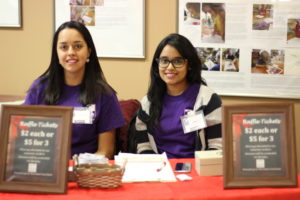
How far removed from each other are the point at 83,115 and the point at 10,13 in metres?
1.90

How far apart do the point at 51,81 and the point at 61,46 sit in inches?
9.1

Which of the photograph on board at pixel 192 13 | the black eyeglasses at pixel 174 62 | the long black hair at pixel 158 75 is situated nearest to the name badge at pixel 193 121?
the long black hair at pixel 158 75

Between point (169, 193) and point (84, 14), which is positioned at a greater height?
point (84, 14)

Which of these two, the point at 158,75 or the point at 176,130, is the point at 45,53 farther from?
the point at 176,130

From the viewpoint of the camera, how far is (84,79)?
255 centimetres

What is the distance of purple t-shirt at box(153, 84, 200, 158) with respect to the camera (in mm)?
2553

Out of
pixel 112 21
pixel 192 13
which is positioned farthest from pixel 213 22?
pixel 112 21

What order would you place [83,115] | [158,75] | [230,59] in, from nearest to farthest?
[83,115] < [158,75] < [230,59]

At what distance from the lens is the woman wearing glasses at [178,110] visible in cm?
253

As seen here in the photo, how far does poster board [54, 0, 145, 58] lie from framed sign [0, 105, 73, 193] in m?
2.10

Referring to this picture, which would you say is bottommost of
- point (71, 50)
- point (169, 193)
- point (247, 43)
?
→ point (169, 193)

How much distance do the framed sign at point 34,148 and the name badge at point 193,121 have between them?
1.02 meters

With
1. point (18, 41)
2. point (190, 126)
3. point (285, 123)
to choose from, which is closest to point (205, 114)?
point (190, 126)

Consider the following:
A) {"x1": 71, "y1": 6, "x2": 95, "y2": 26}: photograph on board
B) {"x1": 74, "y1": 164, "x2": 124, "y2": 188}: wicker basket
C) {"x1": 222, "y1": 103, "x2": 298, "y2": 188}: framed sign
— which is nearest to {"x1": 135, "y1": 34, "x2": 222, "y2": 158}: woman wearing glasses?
{"x1": 222, "y1": 103, "x2": 298, "y2": 188}: framed sign
